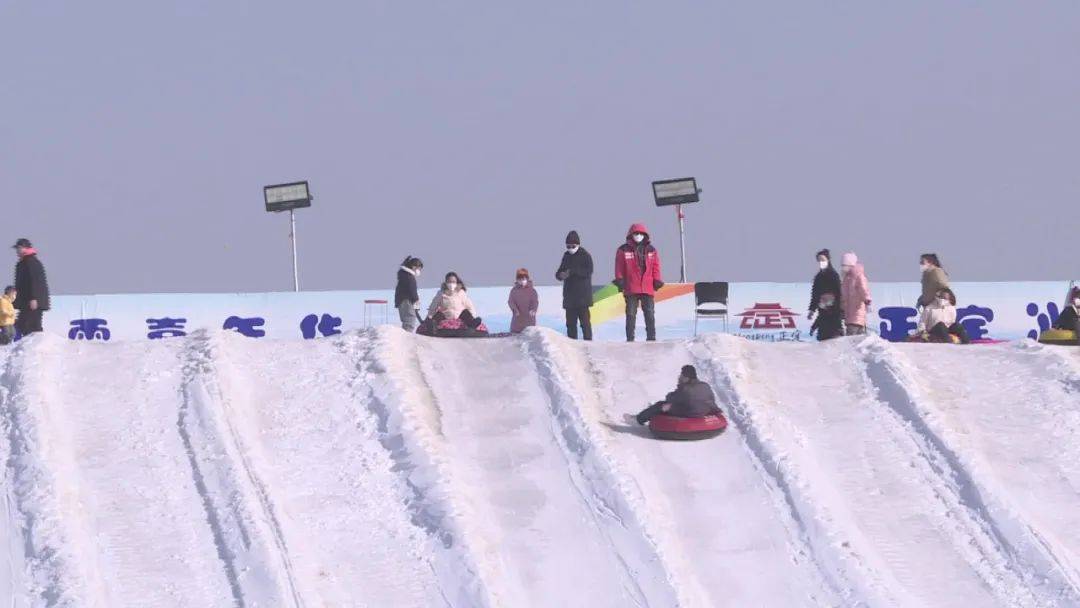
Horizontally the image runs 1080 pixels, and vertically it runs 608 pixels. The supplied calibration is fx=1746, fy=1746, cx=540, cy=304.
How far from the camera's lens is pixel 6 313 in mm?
18109

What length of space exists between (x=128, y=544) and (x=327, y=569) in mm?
1499

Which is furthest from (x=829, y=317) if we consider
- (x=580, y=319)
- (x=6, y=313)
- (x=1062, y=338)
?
(x=6, y=313)

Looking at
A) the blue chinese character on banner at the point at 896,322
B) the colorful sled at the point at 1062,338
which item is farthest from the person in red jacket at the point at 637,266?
the blue chinese character on banner at the point at 896,322

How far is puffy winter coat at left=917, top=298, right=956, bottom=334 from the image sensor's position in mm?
18172

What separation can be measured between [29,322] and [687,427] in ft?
22.1

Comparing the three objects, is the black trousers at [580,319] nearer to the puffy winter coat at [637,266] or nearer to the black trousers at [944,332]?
the puffy winter coat at [637,266]

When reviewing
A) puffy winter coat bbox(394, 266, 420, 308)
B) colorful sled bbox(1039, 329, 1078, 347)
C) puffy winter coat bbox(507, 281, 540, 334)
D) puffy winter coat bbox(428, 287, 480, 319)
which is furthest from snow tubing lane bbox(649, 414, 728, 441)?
puffy winter coat bbox(394, 266, 420, 308)

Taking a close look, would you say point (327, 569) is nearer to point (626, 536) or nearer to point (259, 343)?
point (626, 536)

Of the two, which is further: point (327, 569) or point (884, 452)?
point (884, 452)

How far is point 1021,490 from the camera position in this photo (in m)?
14.5

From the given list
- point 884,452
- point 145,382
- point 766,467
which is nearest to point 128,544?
point 145,382

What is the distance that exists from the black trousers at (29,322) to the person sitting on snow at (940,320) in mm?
8957

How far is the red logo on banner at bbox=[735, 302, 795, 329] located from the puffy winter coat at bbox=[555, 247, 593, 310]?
5.28m

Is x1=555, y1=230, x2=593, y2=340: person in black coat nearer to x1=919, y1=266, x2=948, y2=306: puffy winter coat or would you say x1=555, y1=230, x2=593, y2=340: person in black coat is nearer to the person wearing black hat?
x1=919, y1=266, x2=948, y2=306: puffy winter coat
